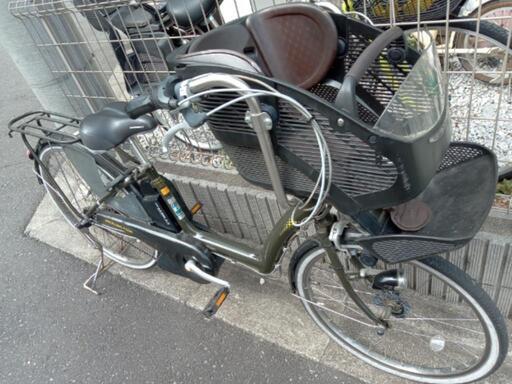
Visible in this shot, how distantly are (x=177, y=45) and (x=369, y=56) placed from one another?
5.83ft

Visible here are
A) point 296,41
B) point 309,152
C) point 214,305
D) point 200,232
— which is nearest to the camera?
point 309,152

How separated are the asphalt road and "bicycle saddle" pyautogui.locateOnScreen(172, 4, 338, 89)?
4.97ft

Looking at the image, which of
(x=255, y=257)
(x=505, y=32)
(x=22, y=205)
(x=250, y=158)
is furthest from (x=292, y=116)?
(x=22, y=205)

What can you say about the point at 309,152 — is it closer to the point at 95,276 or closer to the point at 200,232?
the point at 200,232

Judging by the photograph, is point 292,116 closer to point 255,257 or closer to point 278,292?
point 255,257

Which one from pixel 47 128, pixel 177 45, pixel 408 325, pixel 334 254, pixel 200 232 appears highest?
pixel 177 45

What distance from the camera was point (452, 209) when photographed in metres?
1.47

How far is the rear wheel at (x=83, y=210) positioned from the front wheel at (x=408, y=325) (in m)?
1.15

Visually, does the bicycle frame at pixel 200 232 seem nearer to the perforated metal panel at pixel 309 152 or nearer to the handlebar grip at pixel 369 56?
the perforated metal panel at pixel 309 152

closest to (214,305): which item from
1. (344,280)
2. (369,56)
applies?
(344,280)

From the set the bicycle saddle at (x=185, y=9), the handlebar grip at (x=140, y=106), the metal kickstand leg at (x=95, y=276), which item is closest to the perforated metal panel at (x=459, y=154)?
the handlebar grip at (x=140, y=106)

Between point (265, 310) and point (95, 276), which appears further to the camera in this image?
point (95, 276)

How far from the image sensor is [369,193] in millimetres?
1209

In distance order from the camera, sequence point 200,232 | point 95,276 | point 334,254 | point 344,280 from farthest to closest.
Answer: point 95,276
point 200,232
point 344,280
point 334,254
